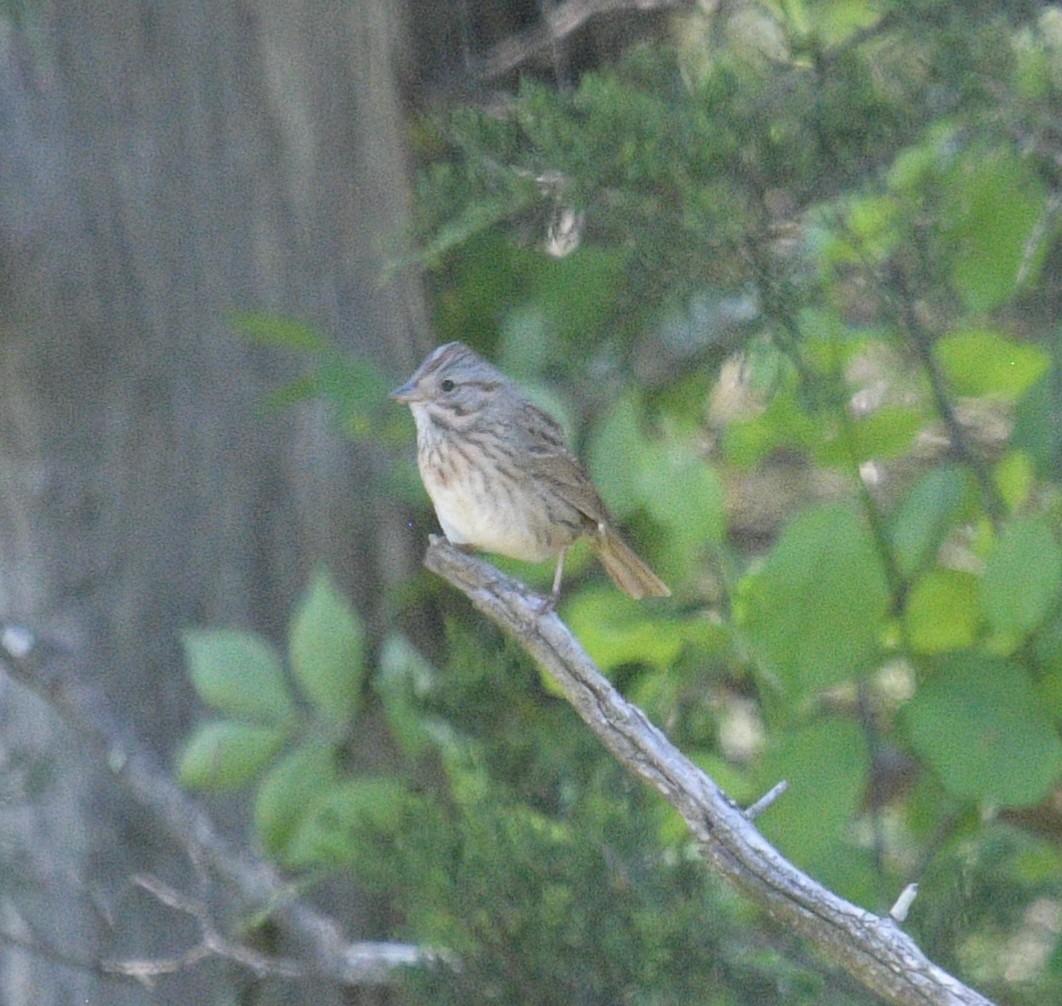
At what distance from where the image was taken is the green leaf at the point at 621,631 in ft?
11.5

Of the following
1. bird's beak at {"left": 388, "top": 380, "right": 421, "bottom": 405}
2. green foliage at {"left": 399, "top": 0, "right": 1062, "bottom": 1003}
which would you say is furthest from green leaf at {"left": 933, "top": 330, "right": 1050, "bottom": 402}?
bird's beak at {"left": 388, "top": 380, "right": 421, "bottom": 405}

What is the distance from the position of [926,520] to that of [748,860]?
4.34 feet

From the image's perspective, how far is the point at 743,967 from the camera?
3.23 metres

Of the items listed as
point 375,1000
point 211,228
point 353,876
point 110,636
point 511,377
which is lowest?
point 375,1000

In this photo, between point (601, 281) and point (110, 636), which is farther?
point (110, 636)

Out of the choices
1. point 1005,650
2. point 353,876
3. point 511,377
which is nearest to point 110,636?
point 353,876

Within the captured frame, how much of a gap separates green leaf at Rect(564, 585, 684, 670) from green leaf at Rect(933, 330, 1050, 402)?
85cm

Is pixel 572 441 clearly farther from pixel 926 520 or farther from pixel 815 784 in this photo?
pixel 815 784

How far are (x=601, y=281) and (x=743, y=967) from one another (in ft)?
5.15

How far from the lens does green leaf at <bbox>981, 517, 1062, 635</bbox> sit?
10.7 feet

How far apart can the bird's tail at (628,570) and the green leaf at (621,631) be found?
0.03m

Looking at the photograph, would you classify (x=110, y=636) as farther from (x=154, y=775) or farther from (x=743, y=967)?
(x=743, y=967)

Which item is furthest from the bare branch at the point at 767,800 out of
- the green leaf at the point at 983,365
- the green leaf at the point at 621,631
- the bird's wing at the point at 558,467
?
the green leaf at the point at 983,365

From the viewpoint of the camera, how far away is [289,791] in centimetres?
366
